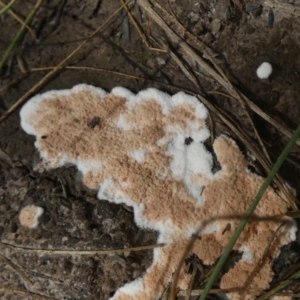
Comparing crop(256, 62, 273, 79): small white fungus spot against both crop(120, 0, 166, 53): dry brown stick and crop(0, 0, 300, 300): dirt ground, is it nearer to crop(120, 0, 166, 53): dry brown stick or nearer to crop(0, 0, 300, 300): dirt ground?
crop(0, 0, 300, 300): dirt ground

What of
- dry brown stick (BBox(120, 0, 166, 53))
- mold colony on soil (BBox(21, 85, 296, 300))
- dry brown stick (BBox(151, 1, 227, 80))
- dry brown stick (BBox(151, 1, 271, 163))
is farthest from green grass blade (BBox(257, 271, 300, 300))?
dry brown stick (BBox(120, 0, 166, 53))

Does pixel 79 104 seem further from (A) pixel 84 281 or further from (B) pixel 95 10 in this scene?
(A) pixel 84 281

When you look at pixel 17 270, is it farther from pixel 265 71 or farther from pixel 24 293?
pixel 265 71

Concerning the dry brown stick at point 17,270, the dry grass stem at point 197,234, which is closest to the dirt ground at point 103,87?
the dry brown stick at point 17,270

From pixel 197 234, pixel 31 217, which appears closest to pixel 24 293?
pixel 31 217

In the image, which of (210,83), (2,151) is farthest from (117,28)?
(2,151)
